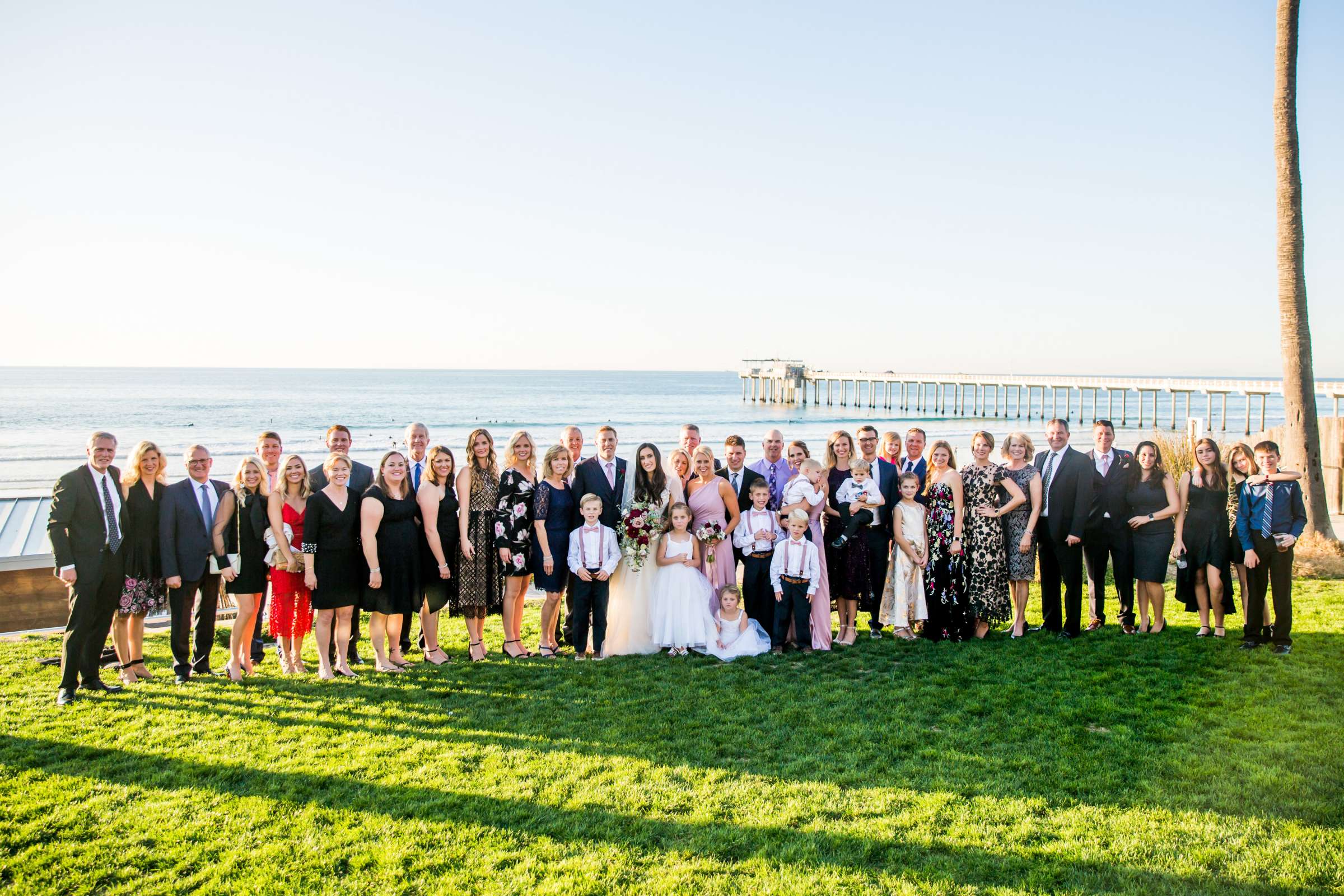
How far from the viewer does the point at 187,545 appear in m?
6.62

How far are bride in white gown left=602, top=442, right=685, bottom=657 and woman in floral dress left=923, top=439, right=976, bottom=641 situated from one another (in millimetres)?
2420

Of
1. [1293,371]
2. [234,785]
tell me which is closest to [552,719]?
[234,785]

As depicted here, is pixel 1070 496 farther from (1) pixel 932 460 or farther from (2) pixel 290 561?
(2) pixel 290 561

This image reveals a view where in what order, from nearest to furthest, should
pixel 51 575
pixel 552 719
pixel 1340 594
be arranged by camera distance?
pixel 552 719 → pixel 1340 594 → pixel 51 575

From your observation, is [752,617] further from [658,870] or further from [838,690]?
[658,870]

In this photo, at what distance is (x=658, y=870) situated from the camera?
3.79 meters

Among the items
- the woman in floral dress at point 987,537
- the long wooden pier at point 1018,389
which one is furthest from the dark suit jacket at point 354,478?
the long wooden pier at point 1018,389

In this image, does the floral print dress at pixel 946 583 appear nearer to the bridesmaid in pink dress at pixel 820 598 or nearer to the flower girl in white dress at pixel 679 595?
the bridesmaid in pink dress at pixel 820 598

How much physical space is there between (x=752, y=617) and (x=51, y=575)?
841cm

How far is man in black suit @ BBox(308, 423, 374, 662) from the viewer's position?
7.18 m

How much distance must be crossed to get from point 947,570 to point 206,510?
21.4 feet

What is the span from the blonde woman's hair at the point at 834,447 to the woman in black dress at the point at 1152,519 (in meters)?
2.63

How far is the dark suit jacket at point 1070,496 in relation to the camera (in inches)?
302

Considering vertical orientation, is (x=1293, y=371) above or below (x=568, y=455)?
above
